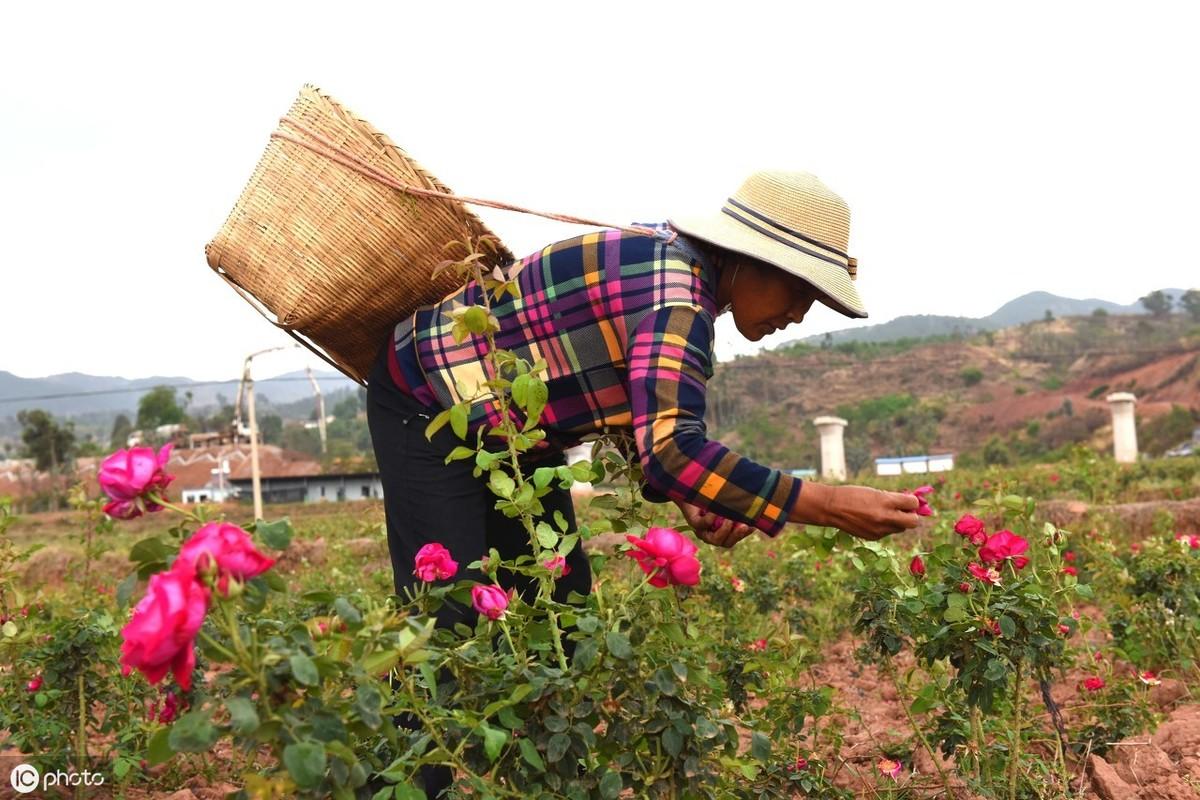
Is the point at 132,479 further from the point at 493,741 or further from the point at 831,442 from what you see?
the point at 831,442

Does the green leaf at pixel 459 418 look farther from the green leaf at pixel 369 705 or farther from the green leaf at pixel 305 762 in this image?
the green leaf at pixel 305 762

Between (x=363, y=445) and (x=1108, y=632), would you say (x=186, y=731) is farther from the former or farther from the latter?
(x=363, y=445)

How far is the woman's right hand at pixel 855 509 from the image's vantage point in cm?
166

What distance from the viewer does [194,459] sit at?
60406 millimetres

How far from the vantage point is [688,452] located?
65.8 inches

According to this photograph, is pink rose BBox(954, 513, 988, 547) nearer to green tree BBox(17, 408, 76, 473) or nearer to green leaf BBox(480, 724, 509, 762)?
green leaf BBox(480, 724, 509, 762)

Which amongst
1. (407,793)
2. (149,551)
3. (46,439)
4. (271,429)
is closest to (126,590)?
(149,551)

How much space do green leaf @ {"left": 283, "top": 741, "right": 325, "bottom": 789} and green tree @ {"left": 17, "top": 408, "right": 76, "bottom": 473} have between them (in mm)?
41734

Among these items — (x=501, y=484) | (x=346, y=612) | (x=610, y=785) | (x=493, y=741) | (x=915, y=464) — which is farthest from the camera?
(x=915, y=464)

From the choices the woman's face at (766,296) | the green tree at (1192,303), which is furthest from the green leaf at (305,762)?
the green tree at (1192,303)

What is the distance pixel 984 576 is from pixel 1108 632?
8.08 ft

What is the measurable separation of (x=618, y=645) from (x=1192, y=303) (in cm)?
7607

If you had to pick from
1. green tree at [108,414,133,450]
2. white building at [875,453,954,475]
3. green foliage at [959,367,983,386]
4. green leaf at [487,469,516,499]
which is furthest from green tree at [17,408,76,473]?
green leaf at [487,469,516,499]

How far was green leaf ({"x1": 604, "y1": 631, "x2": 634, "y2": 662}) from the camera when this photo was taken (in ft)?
4.49
